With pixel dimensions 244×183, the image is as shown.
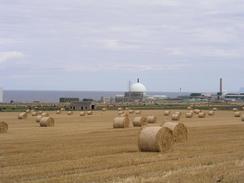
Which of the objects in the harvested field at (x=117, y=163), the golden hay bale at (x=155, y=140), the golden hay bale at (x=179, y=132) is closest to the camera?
the harvested field at (x=117, y=163)

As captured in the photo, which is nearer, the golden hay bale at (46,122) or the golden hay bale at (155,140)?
the golden hay bale at (155,140)

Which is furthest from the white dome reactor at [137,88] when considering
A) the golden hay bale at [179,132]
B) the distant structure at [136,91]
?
the golden hay bale at [179,132]

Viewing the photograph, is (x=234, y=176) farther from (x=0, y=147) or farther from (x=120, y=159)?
(x=0, y=147)

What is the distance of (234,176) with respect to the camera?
588 inches

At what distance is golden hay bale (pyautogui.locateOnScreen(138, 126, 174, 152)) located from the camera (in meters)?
→ 22.2

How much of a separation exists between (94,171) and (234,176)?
376 cm

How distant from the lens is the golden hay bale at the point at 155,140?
22.2m

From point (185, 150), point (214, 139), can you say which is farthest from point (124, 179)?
point (214, 139)

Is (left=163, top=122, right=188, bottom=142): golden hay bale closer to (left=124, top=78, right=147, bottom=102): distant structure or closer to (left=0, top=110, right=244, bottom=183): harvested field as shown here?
(left=0, top=110, right=244, bottom=183): harvested field

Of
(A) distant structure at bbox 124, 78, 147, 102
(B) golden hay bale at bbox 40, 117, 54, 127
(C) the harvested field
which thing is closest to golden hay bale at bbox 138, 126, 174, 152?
(C) the harvested field

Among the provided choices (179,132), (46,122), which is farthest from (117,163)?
(46,122)

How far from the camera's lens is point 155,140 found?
22172 mm

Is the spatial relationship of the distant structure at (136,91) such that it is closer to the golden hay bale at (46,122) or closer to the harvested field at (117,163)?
the golden hay bale at (46,122)

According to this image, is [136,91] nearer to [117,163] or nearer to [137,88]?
[137,88]
